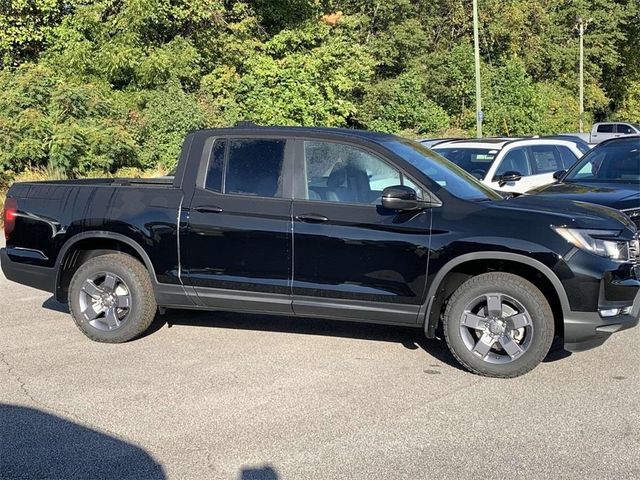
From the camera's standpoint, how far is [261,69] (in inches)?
959

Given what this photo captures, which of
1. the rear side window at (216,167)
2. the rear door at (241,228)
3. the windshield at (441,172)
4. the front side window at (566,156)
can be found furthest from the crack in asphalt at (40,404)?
the front side window at (566,156)

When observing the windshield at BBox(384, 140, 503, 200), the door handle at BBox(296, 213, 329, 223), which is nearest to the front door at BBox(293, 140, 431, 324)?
the door handle at BBox(296, 213, 329, 223)

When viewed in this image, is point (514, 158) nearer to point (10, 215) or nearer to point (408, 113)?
point (10, 215)

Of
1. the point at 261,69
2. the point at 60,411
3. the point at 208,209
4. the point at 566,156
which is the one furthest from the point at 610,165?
the point at 261,69

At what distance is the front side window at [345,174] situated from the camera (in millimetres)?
5312

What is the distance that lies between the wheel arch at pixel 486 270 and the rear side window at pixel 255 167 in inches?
57.3

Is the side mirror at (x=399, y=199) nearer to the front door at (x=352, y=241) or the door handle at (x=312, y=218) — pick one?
the front door at (x=352, y=241)

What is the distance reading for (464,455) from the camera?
3799mm

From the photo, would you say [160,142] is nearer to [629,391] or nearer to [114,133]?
[114,133]

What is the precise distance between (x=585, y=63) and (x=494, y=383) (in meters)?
48.2

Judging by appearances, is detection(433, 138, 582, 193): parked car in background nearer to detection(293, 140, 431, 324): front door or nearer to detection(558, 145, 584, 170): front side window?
detection(558, 145, 584, 170): front side window

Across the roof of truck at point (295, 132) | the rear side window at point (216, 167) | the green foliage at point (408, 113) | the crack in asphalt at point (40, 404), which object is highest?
the green foliage at point (408, 113)

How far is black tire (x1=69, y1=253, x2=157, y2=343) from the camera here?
585cm

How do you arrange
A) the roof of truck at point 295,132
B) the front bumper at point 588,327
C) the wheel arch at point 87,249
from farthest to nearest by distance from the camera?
the wheel arch at point 87,249, the roof of truck at point 295,132, the front bumper at point 588,327
